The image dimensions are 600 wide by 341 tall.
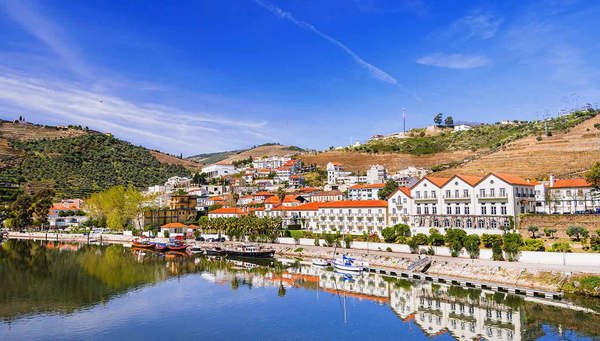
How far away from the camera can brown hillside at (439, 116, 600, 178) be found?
105m

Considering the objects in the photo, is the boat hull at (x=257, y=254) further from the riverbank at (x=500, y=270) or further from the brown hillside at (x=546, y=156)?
the brown hillside at (x=546, y=156)

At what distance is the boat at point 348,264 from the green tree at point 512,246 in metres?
17.4

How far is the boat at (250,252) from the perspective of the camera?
73469mm

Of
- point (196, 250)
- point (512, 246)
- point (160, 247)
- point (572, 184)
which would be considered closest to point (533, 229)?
point (512, 246)

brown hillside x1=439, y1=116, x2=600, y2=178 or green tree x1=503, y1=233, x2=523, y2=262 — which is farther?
brown hillside x1=439, y1=116, x2=600, y2=178

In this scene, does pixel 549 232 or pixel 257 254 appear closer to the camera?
pixel 549 232

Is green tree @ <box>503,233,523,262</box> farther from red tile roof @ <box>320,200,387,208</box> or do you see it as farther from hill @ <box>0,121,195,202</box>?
hill @ <box>0,121,195,202</box>

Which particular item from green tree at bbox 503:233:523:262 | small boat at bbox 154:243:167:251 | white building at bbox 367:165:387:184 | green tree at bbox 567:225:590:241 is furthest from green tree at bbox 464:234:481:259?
white building at bbox 367:165:387:184

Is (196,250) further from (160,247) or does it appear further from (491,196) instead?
(491,196)

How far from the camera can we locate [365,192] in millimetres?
102000

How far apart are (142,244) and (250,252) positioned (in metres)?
29.9

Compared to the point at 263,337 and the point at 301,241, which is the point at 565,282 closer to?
the point at 263,337

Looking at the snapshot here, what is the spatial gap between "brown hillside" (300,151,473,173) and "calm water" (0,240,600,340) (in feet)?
341

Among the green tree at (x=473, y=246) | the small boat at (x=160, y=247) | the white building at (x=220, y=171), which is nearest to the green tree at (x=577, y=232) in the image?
the green tree at (x=473, y=246)
